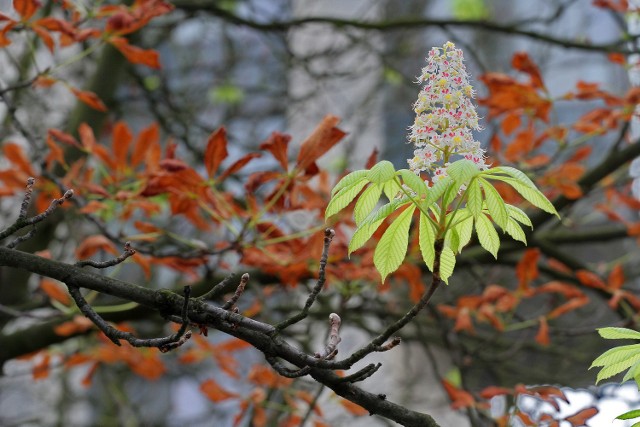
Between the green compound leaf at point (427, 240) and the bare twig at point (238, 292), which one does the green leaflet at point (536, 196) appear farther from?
the bare twig at point (238, 292)

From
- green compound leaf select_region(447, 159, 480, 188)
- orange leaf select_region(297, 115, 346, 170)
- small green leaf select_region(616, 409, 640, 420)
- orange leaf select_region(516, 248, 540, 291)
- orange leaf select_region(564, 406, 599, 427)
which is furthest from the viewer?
orange leaf select_region(516, 248, 540, 291)

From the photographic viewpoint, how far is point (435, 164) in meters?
0.80

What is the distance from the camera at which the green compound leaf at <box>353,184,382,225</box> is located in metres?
0.81

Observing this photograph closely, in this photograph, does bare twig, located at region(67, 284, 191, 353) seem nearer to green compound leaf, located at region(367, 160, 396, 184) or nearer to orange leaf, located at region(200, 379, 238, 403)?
green compound leaf, located at region(367, 160, 396, 184)

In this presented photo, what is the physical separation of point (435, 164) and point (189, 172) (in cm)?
80

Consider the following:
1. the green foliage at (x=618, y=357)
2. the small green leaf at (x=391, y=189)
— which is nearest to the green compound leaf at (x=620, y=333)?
the green foliage at (x=618, y=357)

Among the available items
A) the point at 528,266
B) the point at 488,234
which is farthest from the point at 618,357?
the point at 528,266

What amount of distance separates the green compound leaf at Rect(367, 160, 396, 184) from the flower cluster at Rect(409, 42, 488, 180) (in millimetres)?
37

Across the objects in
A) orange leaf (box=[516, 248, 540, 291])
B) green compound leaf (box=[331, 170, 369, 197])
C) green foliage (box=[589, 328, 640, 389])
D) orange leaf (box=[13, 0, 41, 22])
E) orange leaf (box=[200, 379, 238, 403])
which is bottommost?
green foliage (box=[589, 328, 640, 389])

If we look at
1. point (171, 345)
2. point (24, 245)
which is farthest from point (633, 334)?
point (24, 245)

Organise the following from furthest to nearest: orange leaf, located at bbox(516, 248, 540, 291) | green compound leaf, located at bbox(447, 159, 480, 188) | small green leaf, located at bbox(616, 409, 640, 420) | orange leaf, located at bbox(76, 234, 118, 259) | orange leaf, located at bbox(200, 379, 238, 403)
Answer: orange leaf, located at bbox(200, 379, 238, 403)
orange leaf, located at bbox(516, 248, 540, 291)
orange leaf, located at bbox(76, 234, 118, 259)
small green leaf, located at bbox(616, 409, 640, 420)
green compound leaf, located at bbox(447, 159, 480, 188)

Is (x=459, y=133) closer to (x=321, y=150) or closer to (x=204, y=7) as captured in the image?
(x=321, y=150)

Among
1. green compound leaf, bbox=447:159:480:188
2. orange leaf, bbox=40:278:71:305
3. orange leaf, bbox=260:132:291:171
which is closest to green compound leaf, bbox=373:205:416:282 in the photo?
green compound leaf, bbox=447:159:480:188

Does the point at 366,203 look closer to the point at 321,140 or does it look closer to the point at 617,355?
the point at 617,355
